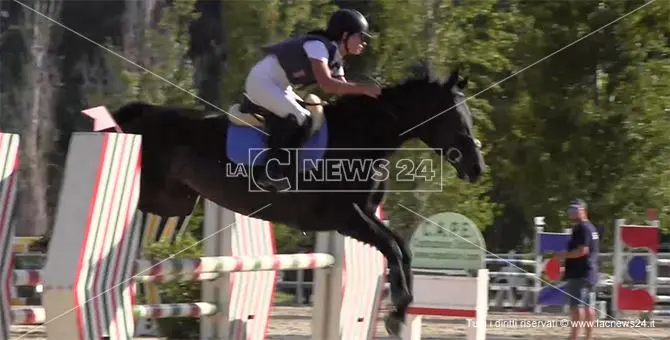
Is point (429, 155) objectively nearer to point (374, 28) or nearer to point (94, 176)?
point (374, 28)

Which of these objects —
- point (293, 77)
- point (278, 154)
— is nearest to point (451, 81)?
point (293, 77)

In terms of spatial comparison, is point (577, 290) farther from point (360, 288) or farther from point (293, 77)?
point (293, 77)

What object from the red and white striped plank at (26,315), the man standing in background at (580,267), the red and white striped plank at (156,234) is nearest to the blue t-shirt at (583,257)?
the man standing in background at (580,267)

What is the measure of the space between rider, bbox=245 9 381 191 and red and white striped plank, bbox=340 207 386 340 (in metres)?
1.10

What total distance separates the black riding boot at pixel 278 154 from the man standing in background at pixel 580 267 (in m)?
3.58

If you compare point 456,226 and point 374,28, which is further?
point 374,28

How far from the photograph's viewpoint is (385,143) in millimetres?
6172

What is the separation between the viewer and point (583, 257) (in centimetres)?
891

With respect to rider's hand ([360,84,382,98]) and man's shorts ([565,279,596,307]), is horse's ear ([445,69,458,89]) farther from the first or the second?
man's shorts ([565,279,596,307])

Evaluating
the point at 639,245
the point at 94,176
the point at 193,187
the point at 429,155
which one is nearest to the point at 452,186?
the point at 429,155

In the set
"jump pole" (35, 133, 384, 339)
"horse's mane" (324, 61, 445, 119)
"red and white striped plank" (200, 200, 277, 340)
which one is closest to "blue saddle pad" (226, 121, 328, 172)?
"horse's mane" (324, 61, 445, 119)

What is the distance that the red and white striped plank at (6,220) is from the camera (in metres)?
4.53

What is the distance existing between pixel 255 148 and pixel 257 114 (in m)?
0.21

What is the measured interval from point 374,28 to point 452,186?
221cm
